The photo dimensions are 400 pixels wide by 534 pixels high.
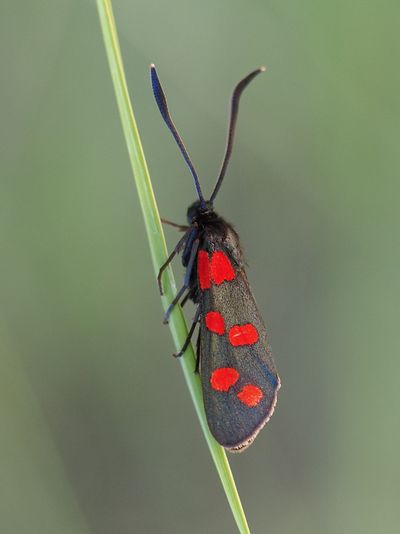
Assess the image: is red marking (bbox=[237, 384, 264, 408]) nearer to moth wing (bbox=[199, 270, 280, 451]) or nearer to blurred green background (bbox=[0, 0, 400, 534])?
moth wing (bbox=[199, 270, 280, 451])

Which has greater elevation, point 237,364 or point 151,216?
point 151,216

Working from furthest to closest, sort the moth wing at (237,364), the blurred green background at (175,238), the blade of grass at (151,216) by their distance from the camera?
the blurred green background at (175,238) < the moth wing at (237,364) < the blade of grass at (151,216)

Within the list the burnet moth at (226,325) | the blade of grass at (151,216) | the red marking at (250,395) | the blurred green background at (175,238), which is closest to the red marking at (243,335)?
the burnet moth at (226,325)

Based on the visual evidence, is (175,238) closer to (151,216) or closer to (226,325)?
(226,325)

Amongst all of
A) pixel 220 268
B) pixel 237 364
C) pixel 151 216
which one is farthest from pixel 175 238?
pixel 151 216

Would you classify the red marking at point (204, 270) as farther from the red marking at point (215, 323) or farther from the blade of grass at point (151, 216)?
the blade of grass at point (151, 216)

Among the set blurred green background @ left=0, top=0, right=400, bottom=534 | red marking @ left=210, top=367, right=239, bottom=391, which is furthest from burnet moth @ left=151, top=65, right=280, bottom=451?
blurred green background @ left=0, top=0, right=400, bottom=534

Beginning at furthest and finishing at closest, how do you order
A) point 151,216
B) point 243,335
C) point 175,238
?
1. point 175,238
2. point 243,335
3. point 151,216

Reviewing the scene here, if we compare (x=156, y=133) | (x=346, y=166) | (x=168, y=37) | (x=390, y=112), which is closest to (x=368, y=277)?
(x=346, y=166)
